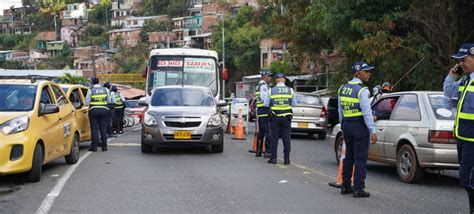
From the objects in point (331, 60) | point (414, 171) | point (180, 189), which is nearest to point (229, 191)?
point (180, 189)

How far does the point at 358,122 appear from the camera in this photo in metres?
8.09

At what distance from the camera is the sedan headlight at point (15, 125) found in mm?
8820

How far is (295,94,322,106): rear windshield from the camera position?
776 inches

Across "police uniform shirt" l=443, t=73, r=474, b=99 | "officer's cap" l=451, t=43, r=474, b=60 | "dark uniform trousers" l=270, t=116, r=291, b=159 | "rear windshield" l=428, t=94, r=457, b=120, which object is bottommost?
"dark uniform trousers" l=270, t=116, r=291, b=159

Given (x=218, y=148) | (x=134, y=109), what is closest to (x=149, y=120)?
(x=218, y=148)

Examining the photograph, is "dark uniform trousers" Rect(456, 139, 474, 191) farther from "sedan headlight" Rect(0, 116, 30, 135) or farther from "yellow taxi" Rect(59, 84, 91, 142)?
"yellow taxi" Rect(59, 84, 91, 142)

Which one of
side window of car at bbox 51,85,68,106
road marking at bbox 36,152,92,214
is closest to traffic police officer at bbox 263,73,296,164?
road marking at bbox 36,152,92,214

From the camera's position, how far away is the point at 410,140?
9477mm

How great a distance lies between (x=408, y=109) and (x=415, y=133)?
65 centimetres

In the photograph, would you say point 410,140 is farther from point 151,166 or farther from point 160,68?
point 160,68

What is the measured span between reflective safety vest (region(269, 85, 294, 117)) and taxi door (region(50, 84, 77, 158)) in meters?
→ 3.81

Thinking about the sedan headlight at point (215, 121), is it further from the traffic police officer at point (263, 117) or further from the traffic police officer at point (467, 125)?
the traffic police officer at point (467, 125)

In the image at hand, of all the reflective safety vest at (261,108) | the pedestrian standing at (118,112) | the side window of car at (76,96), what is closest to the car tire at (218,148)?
the reflective safety vest at (261,108)

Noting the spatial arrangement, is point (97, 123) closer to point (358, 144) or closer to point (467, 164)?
point (358, 144)
